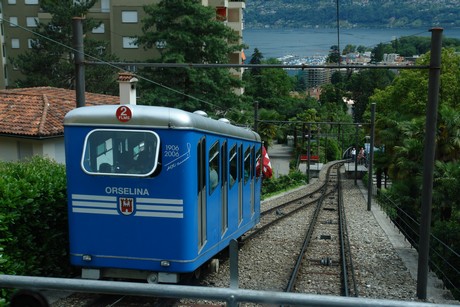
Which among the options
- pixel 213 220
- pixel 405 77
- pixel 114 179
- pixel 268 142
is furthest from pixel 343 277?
pixel 268 142

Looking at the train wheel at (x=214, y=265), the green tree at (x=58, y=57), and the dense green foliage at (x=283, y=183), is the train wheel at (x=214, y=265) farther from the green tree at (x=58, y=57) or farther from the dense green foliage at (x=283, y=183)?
the green tree at (x=58, y=57)

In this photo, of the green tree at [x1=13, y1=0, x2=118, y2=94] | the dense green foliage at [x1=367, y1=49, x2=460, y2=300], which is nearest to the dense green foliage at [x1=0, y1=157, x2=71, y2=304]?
the dense green foliage at [x1=367, y1=49, x2=460, y2=300]

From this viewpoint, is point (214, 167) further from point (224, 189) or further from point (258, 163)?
point (258, 163)

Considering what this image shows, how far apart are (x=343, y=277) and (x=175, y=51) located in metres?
29.5

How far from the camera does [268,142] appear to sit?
5841cm

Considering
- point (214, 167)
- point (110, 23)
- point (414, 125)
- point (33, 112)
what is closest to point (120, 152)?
point (214, 167)

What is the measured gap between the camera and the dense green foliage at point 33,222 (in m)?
8.28

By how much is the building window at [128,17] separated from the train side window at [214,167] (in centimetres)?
4937

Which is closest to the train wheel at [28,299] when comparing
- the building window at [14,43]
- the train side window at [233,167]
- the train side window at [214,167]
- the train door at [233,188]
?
the train side window at [214,167]

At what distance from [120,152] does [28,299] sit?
562 cm

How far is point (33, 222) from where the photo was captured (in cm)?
913

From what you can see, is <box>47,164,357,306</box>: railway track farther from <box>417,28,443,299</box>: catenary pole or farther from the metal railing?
the metal railing

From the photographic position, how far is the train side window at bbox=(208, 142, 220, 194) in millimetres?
9617

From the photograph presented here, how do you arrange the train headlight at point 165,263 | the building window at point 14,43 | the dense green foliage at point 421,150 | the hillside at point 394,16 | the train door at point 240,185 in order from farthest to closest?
the hillside at point 394,16
the building window at point 14,43
the dense green foliage at point 421,150
the train door at point 240,185
the train headlight at point 165,263
